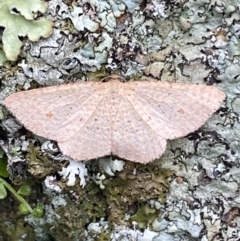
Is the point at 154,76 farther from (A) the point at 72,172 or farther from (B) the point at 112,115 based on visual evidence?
(A) the point at 72,172

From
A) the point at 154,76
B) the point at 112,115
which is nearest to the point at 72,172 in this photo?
the point at 112,115

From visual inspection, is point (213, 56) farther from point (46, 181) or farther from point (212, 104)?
point (46, 181)

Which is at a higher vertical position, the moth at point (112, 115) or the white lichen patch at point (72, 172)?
the moth at point (112, 115)

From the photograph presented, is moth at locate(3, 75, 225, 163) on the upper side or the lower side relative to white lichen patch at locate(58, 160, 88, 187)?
upper
